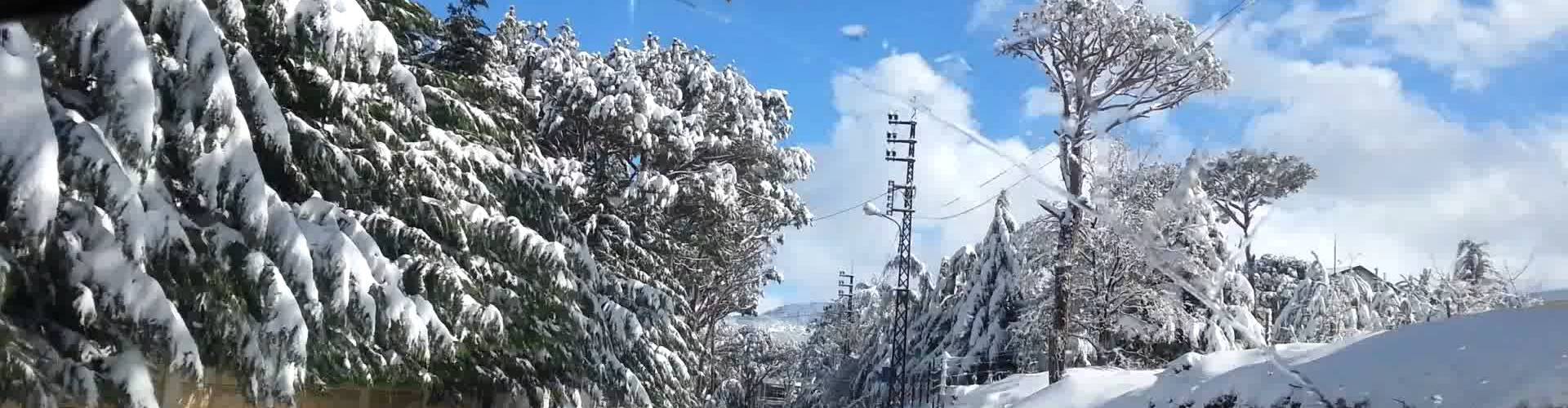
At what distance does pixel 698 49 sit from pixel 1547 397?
838 inches

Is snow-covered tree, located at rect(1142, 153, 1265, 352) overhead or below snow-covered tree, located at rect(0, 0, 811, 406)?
overhead

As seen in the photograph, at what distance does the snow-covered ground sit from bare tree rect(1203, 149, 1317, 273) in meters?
1.78

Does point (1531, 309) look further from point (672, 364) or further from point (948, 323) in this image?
point (948, 323)

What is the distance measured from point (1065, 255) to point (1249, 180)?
358 centimetres

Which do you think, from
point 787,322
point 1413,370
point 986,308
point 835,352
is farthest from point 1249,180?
point 787,322

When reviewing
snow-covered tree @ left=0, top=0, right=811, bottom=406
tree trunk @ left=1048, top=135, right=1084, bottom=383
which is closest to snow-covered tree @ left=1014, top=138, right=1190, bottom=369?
tree trunk @ left=1048, top=135, right=1084, bottom=383

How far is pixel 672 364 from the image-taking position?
2145 cm

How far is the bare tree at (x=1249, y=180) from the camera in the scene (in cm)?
1802

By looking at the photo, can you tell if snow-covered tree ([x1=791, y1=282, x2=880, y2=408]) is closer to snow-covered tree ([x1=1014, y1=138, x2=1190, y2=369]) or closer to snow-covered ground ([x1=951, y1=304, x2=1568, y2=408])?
snow-covered tree ([x1=1014, y1=138, x2=1190, y2=369])

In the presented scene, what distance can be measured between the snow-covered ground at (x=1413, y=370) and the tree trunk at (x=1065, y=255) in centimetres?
504

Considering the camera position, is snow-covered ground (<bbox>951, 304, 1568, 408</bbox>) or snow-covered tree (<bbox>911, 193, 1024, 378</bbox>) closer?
snow-covered ground (<bbox>951, 304, 1568, 408</bbox>)

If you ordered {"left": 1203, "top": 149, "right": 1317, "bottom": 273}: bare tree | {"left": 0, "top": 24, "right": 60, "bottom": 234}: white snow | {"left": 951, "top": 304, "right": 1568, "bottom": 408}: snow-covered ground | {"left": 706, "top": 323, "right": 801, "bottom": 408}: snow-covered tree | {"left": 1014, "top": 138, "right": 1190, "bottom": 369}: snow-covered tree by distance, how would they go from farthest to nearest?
1. {"left": 706, "top": 323, "right": 801, "bottom": 408}: snow-covered tree
2. {"left": 1014, "top": 138, "right": 1190, "bottom": 369}: snow-covered tree
3. {"left": 1203, "top": 149, "right": 1317, "bottom": 273}: bare tree
4. {"left": 951, "top": 304, "right": 1568, "bottom": 408}: snow-covered ground
5. {"left": 0, "top": 24, "right": 60, "bottom": 234}: white snow

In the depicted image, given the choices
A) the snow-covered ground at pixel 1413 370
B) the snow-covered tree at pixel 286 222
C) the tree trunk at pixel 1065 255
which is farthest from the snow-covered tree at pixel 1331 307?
the snow-covered tree at pixel 286 222

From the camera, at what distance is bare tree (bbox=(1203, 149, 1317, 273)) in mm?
18016
